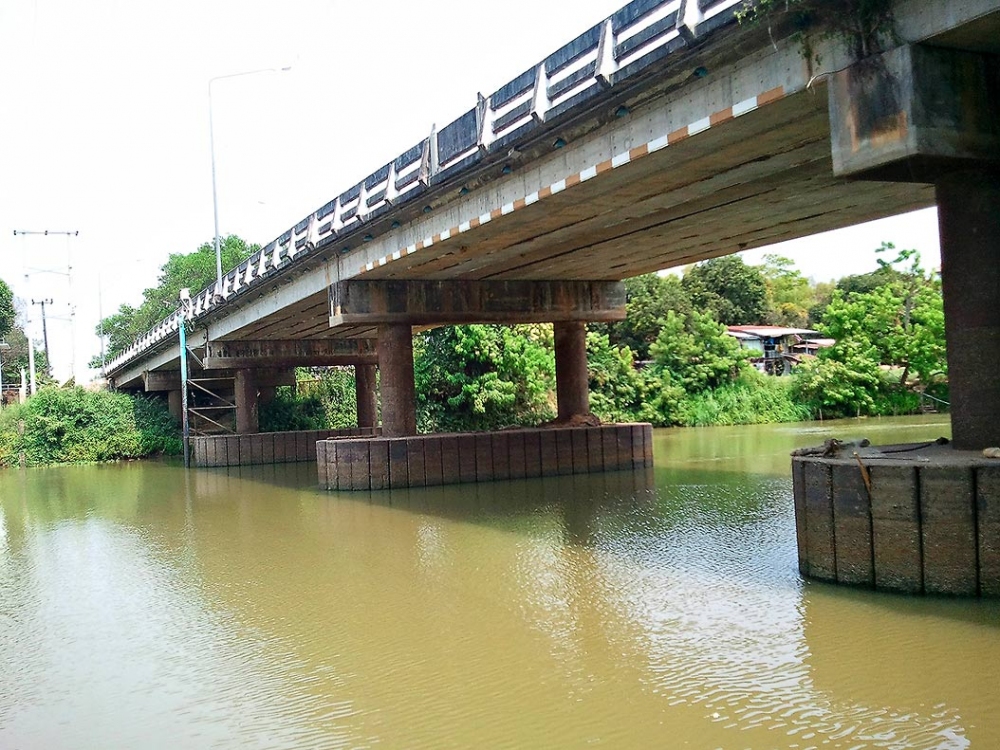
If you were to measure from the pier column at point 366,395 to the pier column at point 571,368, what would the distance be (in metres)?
15.9

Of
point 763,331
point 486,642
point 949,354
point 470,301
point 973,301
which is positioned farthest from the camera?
point 763,331

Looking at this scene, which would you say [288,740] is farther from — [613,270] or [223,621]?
[613,270]

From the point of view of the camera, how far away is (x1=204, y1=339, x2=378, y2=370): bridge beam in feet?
124

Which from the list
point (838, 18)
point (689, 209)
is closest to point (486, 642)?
point (838, 18)

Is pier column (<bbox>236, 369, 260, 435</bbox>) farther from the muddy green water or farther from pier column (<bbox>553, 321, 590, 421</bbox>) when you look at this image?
the muddy green water

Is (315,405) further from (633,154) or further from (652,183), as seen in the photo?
(633,154)

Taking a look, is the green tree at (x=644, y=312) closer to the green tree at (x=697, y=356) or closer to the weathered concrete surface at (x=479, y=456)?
the green tree at (x=697, y=356)

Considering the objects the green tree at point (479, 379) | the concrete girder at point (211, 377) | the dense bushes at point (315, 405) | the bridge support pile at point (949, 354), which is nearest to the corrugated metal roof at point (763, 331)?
the dense bushes at point (315, 405)

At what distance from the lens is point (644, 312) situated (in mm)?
59438

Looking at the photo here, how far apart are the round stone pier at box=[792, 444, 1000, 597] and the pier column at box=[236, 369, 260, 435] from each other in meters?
31.7

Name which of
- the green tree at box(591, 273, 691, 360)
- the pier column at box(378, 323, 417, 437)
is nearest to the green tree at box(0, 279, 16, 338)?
the green tree at box(591, 273, 691, 360)

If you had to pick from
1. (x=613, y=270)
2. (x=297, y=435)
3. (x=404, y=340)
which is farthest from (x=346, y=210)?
(x=297, y=435)

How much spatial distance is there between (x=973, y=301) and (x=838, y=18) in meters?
3.03

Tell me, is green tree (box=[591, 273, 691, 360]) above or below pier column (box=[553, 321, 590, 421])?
above
